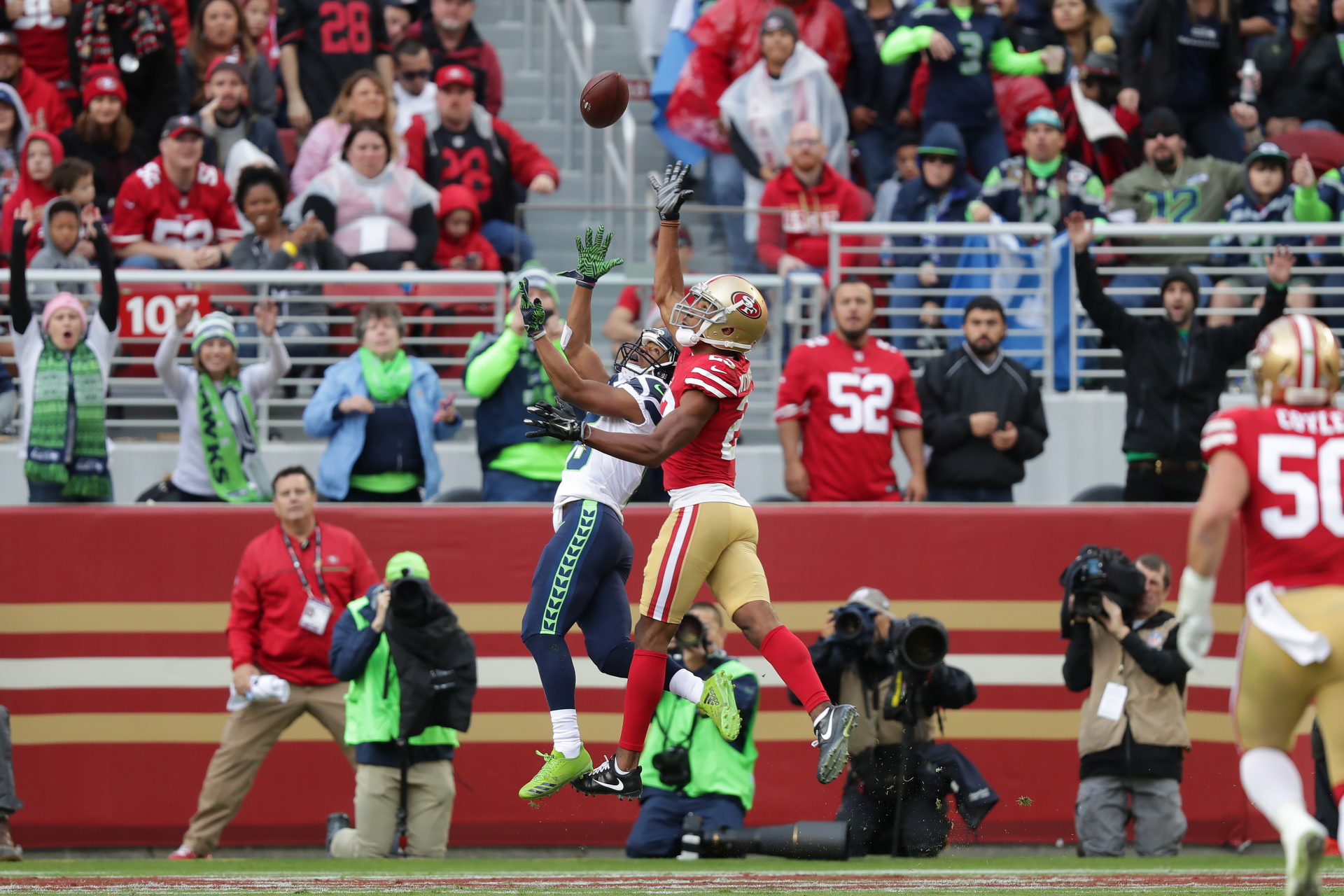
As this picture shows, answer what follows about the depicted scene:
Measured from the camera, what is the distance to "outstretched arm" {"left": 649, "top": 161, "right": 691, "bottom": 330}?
23.6ft

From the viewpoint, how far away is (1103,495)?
1084 cm

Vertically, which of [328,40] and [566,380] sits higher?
[328,40]

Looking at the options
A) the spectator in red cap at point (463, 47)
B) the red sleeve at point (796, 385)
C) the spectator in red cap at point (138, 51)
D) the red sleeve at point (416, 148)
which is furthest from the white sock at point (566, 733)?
the spectator in red cap at point (463, 47)

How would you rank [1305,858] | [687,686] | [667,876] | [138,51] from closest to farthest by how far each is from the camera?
[1305,858] → [687,686] → [667,876] → [138,51]

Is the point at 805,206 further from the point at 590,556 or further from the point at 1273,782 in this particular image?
the point at 1273,782

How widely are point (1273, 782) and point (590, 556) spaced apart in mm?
2971

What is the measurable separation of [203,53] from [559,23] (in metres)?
2.82

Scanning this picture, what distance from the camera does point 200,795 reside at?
9672 millimetres

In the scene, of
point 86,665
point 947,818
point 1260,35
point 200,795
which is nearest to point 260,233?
point 86,665

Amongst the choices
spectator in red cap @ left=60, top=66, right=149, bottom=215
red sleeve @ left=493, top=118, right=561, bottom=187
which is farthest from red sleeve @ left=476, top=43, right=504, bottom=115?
spectator in red cap @ left=60, top=66, right=149, bottom=215

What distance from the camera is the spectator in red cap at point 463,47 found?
1292 cm

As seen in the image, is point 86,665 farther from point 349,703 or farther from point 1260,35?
point 1260,35

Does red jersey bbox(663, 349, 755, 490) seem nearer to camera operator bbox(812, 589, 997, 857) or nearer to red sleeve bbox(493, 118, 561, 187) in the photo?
camera operator bbox(812, 589, 997, 857)

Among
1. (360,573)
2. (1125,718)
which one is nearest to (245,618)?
(360,573)
